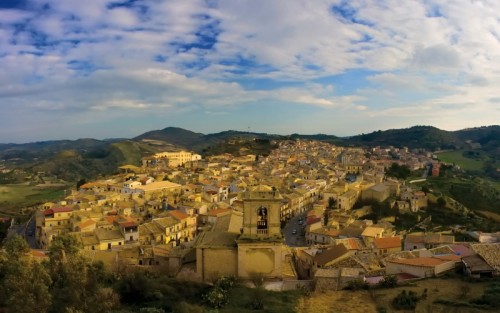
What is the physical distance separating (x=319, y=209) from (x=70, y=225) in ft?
89.4

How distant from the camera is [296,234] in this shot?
47.2 meters

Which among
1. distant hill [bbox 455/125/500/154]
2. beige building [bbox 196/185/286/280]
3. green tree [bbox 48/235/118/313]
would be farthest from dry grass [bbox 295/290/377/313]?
distant hill [bbox 455/125/500/154]

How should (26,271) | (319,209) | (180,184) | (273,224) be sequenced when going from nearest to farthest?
1. (26,271)
2. (273,224)
3. (319,209)
4. (180,184)

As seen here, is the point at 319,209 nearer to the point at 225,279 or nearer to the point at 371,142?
the point at 225,279

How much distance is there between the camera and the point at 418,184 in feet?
249

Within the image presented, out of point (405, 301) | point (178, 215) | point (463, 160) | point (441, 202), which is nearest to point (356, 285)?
point (405, 301)

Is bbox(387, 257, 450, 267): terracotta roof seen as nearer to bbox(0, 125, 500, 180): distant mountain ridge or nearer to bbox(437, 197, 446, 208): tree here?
bbox(437, 197, 446, 208): tree

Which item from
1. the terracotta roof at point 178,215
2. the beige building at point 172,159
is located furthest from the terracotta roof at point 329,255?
the beige building at point 172,159

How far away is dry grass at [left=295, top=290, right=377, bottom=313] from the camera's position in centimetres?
1788

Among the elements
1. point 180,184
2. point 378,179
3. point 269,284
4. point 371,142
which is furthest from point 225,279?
point 371,142

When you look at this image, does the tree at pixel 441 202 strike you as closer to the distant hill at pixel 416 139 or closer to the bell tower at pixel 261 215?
the bell tower at pixel 261 215

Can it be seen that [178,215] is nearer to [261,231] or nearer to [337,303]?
[261,231]

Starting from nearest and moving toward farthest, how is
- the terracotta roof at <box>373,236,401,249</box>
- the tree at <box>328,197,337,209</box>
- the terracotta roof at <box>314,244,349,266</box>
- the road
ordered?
the terracotta roof at <box>314,244,349,266</box> → the terracotta roof at <box>373,236,401,249</box> → the road → the tree at <box>328,197,337,209</box>

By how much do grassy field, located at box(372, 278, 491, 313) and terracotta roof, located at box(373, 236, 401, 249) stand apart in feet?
42.7
